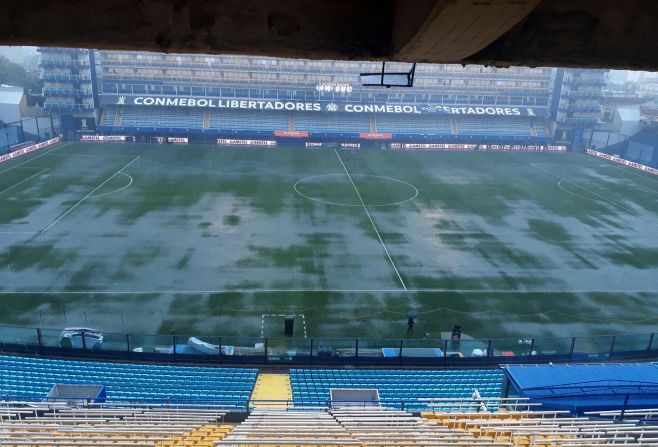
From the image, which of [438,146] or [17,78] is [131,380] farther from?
[17,78]

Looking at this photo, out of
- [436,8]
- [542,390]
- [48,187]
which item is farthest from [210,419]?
[48,187]

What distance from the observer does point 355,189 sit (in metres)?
39.8

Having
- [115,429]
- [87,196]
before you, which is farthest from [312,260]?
[87,196]

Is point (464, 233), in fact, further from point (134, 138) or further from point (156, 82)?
point (156, 82)

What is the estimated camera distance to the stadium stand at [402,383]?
1483 cm

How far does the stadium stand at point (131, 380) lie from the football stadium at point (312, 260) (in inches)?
4.0

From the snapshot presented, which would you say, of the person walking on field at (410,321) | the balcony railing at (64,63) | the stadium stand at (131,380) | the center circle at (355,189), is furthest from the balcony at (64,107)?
the person walking on field at (410,321)

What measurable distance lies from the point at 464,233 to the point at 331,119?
3398 cm

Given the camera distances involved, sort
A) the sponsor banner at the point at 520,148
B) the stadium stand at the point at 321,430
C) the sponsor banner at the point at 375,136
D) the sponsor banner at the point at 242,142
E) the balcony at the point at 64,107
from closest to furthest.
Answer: the stadium stand at the point at 321,430
the balcony at the point at 64,107
the sponsor banner at the point at 242,142
the sponsor banner at the point at 375,136
the sponsor banner at the point at 520,148

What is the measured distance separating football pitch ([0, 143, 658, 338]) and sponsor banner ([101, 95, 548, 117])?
14.2 metres

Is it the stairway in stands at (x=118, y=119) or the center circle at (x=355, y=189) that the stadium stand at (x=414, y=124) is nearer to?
the center circle at (x=355, y=189)

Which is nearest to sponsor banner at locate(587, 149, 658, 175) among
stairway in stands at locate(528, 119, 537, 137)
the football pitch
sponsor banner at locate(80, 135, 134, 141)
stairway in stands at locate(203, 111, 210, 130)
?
the football pitch

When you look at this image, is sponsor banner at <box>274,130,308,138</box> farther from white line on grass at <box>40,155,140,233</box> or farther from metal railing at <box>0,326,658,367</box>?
metal railing at <box>0,326,658,367</box>

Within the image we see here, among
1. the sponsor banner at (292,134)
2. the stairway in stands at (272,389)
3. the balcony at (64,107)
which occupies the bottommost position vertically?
the stairway in stands at (272,389)
